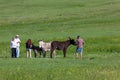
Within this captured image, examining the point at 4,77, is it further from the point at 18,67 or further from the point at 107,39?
the point at 107,39

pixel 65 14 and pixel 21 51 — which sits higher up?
pixel 65 14

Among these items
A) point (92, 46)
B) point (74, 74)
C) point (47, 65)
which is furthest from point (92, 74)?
point (92, 46)

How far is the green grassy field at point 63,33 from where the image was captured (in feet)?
95.7

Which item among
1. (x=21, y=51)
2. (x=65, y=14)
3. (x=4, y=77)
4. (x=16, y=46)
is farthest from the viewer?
(x=65, y=14)

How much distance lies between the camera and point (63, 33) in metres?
56.8

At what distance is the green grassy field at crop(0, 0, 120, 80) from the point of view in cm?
2918

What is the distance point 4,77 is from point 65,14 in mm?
50714

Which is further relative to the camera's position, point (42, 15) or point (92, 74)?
point (42, 15)

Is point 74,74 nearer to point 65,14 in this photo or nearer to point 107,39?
point 107,39

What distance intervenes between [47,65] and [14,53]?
381 inches

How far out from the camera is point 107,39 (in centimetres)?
5106

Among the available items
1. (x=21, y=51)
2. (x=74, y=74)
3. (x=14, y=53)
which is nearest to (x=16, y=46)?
(x=14, y=53)

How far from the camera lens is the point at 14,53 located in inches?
1639

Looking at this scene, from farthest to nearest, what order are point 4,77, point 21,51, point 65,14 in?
point 65,14 → point 21,51 → point 4,77
